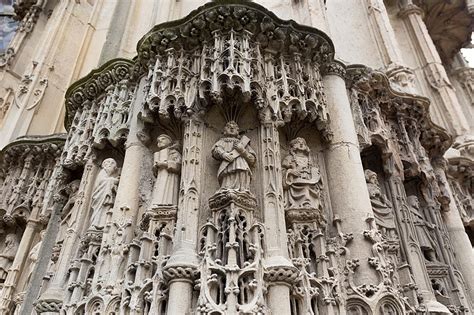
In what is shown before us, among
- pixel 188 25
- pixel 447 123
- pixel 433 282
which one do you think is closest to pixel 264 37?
pixel 188 25

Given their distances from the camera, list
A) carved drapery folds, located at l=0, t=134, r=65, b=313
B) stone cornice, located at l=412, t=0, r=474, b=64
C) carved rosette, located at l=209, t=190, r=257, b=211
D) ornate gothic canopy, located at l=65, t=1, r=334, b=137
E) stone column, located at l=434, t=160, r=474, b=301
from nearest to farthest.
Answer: carved rosette, located at l=209, t=190, r=257, b=211 → ornate gothic canopy, located at l=65, t=1, r=334, b=137 → stone column, located at l=434, t=160, r=474, b=301 → carved drapery folds, located at l=0, t=134, r=65, b=313 → stone cornice, located at l=412, t=0, r=474, b=64

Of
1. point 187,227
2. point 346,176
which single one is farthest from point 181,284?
point 346,176

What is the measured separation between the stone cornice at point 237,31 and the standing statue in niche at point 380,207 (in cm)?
163

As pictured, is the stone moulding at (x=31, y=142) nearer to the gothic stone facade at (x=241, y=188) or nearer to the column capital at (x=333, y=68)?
the gothic stone facade at (x=241, y=188)

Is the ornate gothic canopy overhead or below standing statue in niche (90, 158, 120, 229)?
overhead

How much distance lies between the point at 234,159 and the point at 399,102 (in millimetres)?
3501

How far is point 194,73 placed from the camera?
17.8 ft

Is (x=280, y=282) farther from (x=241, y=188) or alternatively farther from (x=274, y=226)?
(x=241, y=188)

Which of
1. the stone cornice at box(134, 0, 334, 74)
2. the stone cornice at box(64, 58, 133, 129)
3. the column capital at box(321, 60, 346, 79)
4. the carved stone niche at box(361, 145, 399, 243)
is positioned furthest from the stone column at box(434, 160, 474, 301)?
the stone cornice at box(64, 58, 133, 129)

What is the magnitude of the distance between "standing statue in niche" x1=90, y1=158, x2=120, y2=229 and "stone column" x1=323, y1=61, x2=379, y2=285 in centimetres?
238

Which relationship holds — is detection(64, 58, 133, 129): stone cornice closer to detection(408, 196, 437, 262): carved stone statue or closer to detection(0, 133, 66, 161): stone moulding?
detection(0, 133, 66, 161): stone moulding

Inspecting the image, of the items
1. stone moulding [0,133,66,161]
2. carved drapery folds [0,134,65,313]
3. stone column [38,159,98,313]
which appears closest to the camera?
stone column [38,159,98,313]

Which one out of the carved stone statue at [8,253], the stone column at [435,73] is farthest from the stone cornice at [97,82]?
the stone column at [435,73]

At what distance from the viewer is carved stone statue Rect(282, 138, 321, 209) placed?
15.8 ft
